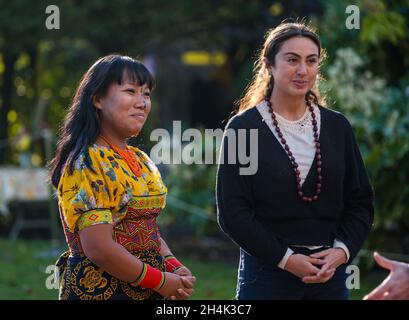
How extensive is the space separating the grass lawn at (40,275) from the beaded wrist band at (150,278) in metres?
4.22

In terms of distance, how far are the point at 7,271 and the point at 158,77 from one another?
10.2 m

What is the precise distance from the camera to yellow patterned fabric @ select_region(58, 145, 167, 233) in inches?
118

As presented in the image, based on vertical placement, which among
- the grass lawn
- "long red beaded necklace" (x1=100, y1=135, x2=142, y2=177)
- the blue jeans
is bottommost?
the grass lawn

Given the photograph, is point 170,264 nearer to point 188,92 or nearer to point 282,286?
point 282,286

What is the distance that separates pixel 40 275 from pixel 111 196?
5.84 m

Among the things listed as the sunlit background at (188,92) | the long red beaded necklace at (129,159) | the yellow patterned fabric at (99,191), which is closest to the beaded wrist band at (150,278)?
the yellow patterned fabric at (99,191)

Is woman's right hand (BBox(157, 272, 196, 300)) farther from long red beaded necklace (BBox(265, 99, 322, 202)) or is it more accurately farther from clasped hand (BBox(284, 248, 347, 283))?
long red beaded necklace (BBox(265, 99, 322, 202))

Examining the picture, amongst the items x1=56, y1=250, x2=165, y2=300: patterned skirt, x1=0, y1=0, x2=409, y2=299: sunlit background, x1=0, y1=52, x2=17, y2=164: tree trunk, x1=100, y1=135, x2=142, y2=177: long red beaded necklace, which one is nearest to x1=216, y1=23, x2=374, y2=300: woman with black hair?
x1=100, y1=135, x2=142, y2=177: long red beaded necklace

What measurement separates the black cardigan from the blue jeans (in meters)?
0.07

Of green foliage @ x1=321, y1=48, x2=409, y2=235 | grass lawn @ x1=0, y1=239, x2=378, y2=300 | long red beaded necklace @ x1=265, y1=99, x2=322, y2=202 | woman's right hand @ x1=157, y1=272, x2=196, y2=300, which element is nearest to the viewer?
woman's right hand @ x1=157, y1=272, x2=196, y2=300

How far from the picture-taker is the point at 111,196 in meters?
3.04

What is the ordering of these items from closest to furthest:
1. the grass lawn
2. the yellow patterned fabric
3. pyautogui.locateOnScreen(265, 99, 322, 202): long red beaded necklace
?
the yellow patterned fabric
pyautogui.locateOnScreen(265, 99, 322, 202): long red beaded necklace
the grass lawn

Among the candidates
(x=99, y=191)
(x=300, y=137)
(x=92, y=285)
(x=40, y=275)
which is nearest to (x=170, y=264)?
(x=92, y=285)

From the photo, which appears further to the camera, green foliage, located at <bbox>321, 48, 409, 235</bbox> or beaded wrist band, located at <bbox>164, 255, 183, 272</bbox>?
green foliage, located at <bbox>321, 48, 409, 235</bbox>
